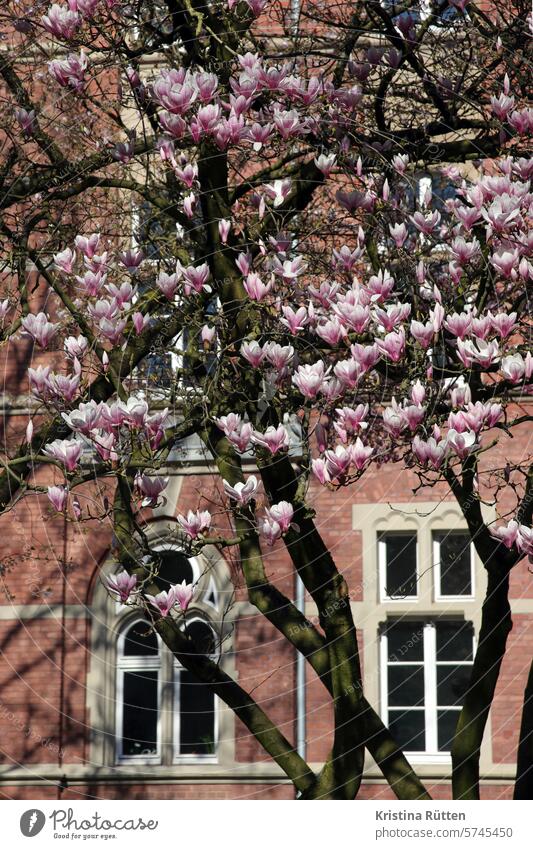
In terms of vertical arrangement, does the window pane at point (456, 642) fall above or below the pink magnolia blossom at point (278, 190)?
above

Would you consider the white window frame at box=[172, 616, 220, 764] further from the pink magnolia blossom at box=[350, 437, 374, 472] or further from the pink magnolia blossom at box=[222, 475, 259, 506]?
the pink magnolia blossom at box=[350, 437, 374, 472]

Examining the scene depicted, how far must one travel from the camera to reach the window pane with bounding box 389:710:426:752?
42.0 feet

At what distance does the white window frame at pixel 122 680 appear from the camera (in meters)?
13.3

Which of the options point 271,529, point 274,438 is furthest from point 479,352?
point 271,529

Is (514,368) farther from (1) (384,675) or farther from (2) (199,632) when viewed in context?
(2) (199,632)

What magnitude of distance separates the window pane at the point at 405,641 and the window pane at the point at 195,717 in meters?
1.88

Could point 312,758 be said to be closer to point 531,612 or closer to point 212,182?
point 531,612

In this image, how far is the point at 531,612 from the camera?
12.8 metres

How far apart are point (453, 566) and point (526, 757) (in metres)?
5.31

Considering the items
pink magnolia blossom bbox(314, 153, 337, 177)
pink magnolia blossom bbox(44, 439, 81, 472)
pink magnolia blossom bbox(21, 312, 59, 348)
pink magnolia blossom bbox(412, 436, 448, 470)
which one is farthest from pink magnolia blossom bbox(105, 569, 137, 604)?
pink magnolia blossom bbox(314, 153, 337, 177)

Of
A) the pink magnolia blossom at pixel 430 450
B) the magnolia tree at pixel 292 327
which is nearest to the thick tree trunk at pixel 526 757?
the magnolia tree at pixel 292 327

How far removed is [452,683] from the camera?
12961 mm

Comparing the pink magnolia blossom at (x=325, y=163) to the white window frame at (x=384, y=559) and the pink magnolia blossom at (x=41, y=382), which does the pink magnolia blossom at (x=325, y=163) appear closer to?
the pink magnolia blossom at (x=41, y=382)

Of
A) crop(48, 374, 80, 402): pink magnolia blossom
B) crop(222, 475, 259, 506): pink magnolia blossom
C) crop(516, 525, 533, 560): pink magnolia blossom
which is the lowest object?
crop(516, 525, 533, 560): pink magnolia blossom
